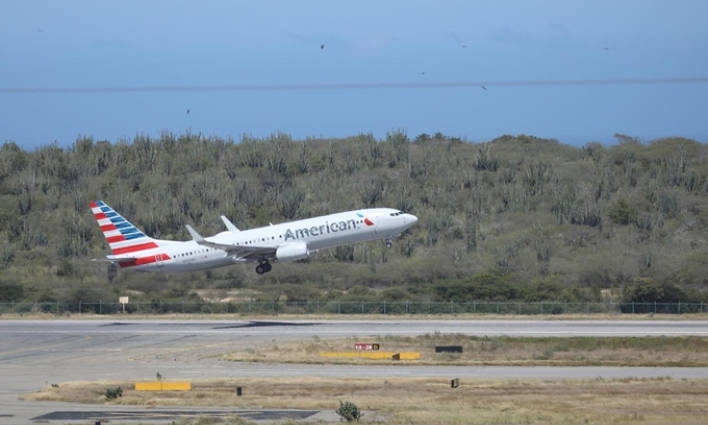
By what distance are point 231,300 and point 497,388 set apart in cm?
4182

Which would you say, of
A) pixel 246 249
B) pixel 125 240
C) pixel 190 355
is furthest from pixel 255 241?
pixel 190 355

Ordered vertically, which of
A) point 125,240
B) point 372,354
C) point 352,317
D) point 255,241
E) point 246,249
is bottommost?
point 372,354

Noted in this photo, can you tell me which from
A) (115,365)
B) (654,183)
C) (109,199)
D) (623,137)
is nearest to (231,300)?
(115,365)

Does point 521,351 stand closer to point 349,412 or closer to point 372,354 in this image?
point 372,354

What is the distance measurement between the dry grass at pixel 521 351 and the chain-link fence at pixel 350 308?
1694cm

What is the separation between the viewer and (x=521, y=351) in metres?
44.8

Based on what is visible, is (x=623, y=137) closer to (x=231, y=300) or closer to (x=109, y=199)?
(x=109, y=199)

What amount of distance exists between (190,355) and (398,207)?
2388 inches

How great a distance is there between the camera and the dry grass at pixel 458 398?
2908 cm

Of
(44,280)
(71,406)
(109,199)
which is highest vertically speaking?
(109,199)

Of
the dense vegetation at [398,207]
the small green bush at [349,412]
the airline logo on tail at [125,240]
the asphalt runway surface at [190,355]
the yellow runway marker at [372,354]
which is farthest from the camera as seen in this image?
the dense vegetation at [398,207]

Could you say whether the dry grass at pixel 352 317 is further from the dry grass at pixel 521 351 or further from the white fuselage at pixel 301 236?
the dry grass at pixel 521 351

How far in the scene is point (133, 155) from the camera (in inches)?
5177

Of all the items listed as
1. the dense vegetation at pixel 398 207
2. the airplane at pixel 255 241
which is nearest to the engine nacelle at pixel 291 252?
the airplane at pixel 255 241
